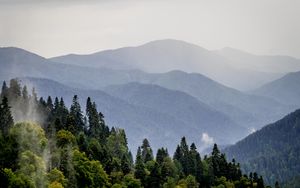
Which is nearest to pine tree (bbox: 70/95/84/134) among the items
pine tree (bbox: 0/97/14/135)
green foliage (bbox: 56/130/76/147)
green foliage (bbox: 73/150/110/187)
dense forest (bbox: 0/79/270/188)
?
dense forest (bbox: 0/79/270/188)

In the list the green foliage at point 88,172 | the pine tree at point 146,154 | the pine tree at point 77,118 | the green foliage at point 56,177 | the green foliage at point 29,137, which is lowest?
the green foliage at point 56,177

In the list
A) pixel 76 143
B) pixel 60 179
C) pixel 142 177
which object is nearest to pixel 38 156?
pixel 60 179

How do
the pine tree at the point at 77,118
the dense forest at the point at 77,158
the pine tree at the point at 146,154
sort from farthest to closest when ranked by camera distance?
1. the pine tree at the point at 146,154
2. the pine tree at the point at 77,118
3. the dense forest at the point at 77,158

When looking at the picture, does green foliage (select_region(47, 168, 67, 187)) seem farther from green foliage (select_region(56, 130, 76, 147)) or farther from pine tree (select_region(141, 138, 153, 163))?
pine tree (select_region(141, 138, 153, 163))

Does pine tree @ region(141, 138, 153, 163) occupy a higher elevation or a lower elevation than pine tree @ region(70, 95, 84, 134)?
lower

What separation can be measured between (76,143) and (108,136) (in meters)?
31.2

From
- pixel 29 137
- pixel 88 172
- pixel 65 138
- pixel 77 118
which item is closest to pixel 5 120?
pixel 65 138

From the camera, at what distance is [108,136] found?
170750 millimetres

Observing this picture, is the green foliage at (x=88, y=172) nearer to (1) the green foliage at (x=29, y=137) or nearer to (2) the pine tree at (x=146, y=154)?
(1) the green foliage at (x=29, y=137)

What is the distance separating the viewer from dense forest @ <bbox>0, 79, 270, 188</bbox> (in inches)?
4535

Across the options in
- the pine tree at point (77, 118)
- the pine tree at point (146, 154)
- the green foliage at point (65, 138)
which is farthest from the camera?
the pine tree at point (146, 154)

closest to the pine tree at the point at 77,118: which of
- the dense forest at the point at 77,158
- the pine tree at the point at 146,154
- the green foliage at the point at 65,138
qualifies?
the dense forest at the point at 77,158

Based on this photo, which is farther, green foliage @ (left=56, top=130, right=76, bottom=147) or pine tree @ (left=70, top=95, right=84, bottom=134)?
pine tree @ (left=70, top=95, right=84, bottom=134)

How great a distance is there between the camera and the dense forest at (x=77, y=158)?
115 m
